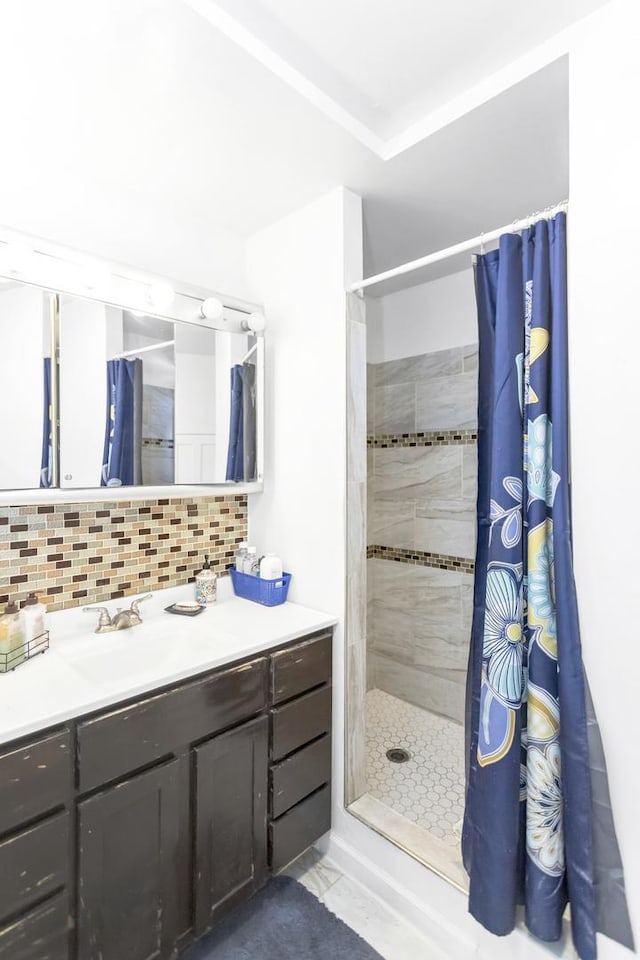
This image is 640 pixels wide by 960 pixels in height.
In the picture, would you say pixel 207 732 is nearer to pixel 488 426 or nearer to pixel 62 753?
pixel 62 753

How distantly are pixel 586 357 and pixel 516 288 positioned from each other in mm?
282

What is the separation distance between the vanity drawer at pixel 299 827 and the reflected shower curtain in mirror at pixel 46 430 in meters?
1.31

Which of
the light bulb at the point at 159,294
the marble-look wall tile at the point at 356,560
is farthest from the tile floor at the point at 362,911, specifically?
the light bulb at the point at 159,294

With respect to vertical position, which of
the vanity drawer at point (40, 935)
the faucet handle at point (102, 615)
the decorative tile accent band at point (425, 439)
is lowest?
the vanity drawer at point (40, 935)

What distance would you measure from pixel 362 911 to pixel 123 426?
179 centimetres

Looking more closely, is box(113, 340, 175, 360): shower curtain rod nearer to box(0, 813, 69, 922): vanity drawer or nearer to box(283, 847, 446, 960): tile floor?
box(0, 813, 69, 922): vanity drawer

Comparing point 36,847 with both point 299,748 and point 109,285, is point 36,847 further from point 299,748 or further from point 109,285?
point 109,285

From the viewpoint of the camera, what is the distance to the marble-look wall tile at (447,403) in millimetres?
2453

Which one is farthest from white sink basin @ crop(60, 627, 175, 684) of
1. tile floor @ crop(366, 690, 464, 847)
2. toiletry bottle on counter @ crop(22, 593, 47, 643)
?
tile floor @ crop(366, 690, 464, 847)

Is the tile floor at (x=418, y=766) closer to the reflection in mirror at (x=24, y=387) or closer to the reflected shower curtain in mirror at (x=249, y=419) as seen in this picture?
the reflected shower curtain in mirror at (x=249, y=419)

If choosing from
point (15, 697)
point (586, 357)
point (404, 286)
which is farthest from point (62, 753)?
point (404, 286)

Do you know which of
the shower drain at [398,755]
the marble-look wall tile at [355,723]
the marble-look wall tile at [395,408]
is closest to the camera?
the marble-look wall tile at [355,723]

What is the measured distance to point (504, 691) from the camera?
1228mm

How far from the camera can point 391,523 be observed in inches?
110
